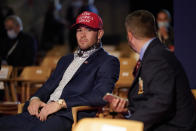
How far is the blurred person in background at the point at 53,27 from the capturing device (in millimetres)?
8914

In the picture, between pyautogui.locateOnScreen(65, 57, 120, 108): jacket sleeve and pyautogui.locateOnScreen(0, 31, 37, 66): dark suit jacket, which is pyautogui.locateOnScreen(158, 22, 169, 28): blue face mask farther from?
pyautogui.locateOnScreen(65, 57, 120, 108): jacket sleeve

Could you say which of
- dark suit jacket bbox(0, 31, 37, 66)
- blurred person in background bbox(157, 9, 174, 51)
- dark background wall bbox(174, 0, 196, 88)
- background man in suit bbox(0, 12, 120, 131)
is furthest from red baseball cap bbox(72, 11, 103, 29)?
dark suit jacket bbox(0, 31, 37, 66)

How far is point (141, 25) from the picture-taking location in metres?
2.43

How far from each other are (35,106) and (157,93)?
1388 mm

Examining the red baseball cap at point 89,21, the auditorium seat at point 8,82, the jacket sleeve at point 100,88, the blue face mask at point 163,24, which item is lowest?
the auditorium seat at point 8,82

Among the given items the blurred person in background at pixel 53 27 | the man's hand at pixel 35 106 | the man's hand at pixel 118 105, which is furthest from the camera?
the blurred person in background at pixel 53 27

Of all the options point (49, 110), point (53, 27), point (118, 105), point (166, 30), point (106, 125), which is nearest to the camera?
point (106, 125)

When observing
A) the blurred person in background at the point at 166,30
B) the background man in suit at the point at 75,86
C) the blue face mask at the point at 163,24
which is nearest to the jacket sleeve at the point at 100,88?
the background man in suit at the point at 75,86

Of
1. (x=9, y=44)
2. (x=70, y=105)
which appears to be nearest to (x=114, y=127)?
(x=70, y=105)

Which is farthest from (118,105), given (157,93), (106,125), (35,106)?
(35,106)

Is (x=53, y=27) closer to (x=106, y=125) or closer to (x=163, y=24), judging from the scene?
(x=163, y=24)

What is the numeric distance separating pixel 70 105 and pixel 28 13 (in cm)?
826

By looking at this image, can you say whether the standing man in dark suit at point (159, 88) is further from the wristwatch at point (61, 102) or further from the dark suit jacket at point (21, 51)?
the dark suit jacket at point (21, 51)

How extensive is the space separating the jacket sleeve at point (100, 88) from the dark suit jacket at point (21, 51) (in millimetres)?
3069
